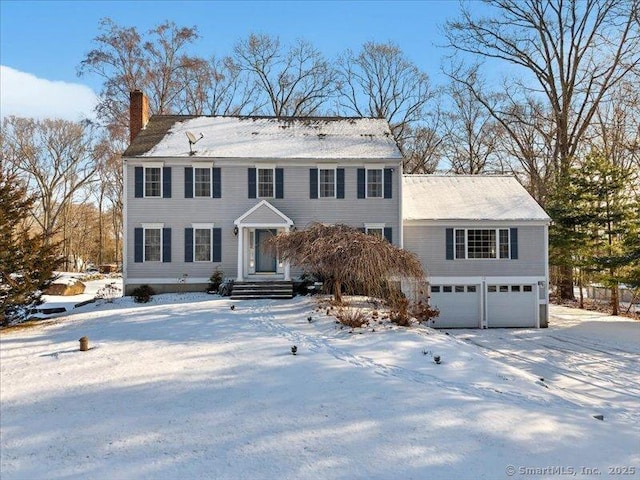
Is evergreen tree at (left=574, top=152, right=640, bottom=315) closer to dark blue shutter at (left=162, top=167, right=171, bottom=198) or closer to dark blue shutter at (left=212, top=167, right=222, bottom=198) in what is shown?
dark blue shutter at (left=212, top=167, right=222, bottom=198)

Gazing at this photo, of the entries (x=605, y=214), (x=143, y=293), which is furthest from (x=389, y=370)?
(x=605, y=214)

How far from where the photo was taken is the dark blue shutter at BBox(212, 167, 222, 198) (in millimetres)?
17594

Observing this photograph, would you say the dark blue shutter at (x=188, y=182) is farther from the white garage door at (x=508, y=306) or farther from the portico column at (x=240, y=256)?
the white garage door at (x=508, y=306)

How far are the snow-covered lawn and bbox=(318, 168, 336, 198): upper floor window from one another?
8.14 meters

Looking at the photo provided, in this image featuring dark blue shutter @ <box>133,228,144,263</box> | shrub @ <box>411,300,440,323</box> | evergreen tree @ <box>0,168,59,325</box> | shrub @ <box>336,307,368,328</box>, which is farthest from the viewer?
dark blue shutter @ <box>133,228,144,263</box>

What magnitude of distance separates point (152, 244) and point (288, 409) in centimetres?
1307

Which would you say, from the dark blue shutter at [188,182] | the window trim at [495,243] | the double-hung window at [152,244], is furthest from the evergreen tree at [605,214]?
the double-hung window at [152,244]

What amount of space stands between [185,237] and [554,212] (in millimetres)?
18006

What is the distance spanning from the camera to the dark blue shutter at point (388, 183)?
17.9 m

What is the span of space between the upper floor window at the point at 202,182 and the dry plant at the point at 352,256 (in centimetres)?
647

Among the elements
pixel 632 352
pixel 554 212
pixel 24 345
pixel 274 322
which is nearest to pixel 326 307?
Answer: pixel 274 322

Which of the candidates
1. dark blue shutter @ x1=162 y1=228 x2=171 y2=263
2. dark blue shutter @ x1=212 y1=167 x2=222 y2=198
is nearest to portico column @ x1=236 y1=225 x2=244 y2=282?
dark blue shutter @ x1=212 y1=167 x2=222 y2=198

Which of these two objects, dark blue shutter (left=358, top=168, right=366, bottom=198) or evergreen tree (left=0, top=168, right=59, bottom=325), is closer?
evergreen tree (left=0, top=168, right=59, bottom=325)

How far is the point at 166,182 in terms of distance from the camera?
17.4 m
